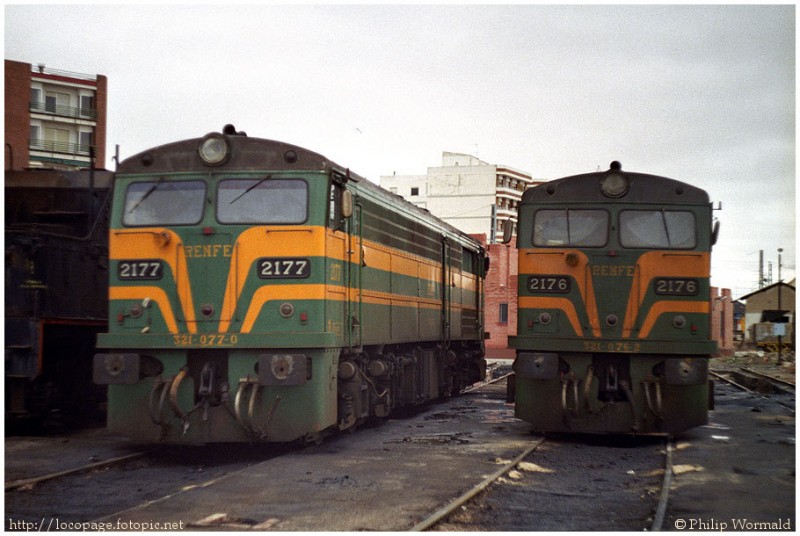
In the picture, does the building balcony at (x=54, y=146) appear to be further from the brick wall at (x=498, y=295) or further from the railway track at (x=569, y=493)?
the brick wall at (x=498, y=295)

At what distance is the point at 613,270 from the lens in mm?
13500

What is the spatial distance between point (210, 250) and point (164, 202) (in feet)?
3.04

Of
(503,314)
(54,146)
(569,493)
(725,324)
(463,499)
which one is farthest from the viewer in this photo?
(725,324)

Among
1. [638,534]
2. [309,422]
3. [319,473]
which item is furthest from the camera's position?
[309,422]

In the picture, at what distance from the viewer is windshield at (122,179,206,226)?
11.8 meters

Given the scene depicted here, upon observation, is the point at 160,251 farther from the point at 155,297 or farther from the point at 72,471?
the point at 72,471

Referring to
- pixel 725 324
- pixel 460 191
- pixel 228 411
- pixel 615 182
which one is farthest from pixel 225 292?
pixel 460 191

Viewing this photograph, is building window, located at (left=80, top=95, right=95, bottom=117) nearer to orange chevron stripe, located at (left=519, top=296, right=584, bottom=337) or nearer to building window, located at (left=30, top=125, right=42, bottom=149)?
building window, located at (left=30, top=125, right=42, bottom=149)

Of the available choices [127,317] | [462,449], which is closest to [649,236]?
[462,449]

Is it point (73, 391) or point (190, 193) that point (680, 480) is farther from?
point (73, 391)

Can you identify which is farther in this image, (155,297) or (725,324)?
(725,324)

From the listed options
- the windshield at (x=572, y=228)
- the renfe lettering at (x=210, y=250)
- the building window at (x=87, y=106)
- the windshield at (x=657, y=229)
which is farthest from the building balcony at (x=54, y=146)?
the windshield at (x=657, y=229)

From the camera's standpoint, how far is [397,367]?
15.8 meters

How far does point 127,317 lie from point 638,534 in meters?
7.00
